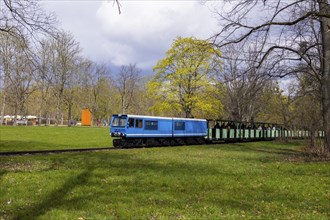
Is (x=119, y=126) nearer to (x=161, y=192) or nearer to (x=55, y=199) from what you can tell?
(x=161, y=192)

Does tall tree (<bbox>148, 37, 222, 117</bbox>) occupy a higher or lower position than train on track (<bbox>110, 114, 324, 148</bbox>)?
higher

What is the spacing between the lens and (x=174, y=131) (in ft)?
105

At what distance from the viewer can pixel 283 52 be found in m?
16.8

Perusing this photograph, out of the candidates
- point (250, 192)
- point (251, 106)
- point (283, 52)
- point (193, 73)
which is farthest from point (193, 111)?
point (250, 192)

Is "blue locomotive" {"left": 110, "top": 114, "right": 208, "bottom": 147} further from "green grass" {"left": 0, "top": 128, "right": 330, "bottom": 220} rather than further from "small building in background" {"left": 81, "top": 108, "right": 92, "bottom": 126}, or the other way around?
"small building in background" {"left": 81, "top": 108, "right": 92, "bottom": 126}

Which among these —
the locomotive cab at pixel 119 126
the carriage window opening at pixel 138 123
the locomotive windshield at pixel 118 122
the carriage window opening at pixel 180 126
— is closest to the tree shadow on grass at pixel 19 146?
the locomotive cab at pixel 119 126

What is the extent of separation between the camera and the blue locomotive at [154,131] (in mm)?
27328

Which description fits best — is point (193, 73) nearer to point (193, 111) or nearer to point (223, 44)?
point (193, 111)

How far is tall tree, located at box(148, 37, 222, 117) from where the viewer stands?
4541cm

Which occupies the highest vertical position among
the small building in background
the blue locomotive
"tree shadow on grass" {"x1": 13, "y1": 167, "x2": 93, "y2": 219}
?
the small building in background

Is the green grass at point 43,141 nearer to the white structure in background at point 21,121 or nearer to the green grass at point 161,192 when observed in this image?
the green grass at point 161,192

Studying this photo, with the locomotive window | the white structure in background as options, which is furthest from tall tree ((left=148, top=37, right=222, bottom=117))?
the white structure in background

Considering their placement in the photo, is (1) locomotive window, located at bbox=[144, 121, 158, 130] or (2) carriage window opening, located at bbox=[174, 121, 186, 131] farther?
(2) carriage window opening, located at bbox=[174, 121, 186, 131]

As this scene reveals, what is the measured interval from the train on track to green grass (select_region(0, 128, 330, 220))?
46.3 feet
